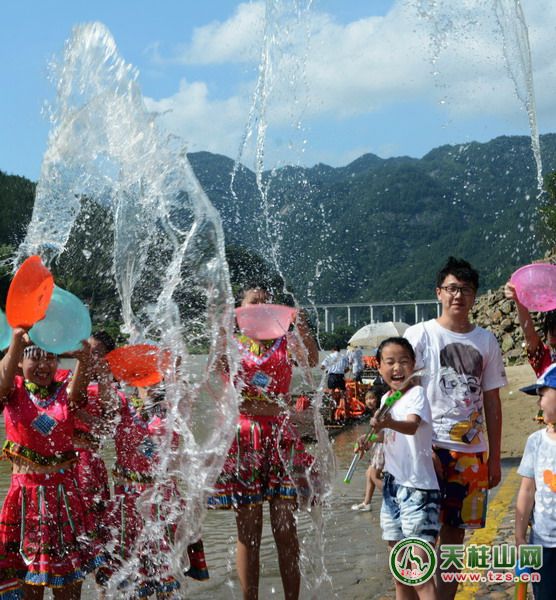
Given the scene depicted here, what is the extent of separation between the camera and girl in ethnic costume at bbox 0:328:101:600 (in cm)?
383

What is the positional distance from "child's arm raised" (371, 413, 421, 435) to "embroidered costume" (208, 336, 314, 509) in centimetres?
71

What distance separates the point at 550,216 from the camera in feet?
103

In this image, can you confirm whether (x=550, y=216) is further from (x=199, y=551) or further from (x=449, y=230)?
(x=449, y=230)

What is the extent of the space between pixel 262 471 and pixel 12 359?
4.51 ft

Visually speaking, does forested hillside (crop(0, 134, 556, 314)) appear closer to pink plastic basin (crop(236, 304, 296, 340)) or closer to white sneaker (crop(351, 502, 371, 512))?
pink plastic basin (crop(236, 304, 296, 340))

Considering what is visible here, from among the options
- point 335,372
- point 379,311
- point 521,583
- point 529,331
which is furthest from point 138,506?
point 379,311

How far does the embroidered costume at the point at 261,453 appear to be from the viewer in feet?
14.0

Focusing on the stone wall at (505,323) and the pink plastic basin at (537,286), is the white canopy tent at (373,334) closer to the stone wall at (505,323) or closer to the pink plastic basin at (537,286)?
the stone wall at (505,323)

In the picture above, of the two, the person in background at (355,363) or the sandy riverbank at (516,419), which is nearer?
the sandy riverbank at (516,419)

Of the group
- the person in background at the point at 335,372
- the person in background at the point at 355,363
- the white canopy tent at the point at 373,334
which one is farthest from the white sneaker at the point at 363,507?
the white canopy tent at the point at 373,334

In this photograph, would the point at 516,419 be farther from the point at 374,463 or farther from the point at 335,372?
the point at 374,463

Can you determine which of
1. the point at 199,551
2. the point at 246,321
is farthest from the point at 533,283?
the point at 199,551

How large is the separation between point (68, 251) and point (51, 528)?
3732 millimetres

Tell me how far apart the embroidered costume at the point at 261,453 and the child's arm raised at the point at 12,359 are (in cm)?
113
